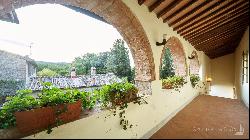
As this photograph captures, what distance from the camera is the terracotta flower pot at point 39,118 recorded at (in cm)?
197

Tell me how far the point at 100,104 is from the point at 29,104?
3.76ft

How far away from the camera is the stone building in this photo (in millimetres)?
8484

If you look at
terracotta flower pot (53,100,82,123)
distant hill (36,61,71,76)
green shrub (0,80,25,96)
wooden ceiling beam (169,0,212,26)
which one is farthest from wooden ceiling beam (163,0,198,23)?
distant hill (36,61,71,76)

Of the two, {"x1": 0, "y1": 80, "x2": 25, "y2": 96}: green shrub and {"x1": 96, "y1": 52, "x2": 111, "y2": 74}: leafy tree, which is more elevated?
{"x1": 96, "y1": 52, "x2": 111, "y2": 74}: leafy tree

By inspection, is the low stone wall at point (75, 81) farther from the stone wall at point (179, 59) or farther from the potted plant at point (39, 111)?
the potted plant at point (39, 111)

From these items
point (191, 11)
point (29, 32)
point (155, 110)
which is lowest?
point (155, 110)

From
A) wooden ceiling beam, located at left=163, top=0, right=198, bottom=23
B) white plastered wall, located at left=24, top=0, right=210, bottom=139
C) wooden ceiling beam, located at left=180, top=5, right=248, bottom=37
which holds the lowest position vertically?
white plastered wall, located at left=24, top=0, right=210, bottom=139

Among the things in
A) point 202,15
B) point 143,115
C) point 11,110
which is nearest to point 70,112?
point 11,110

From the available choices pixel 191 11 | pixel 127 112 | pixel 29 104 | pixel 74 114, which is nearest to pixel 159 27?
pixel 191 11

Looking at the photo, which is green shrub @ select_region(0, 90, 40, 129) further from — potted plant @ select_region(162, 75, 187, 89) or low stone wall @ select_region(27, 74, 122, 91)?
low stone wall @ select_region(27, 74, 122, 91)

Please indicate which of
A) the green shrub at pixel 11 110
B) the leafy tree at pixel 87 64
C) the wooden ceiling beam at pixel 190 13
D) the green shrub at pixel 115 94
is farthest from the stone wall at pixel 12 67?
the green shrub at pixel 11 110

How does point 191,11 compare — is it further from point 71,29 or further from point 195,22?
point 71,29

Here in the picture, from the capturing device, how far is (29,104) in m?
2.13

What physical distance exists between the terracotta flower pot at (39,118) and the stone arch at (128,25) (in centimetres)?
114
